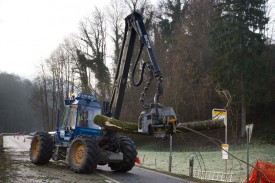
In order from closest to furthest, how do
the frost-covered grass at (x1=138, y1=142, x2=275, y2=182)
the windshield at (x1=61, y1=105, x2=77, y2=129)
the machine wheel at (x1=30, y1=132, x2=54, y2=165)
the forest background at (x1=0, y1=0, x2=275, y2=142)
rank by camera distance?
the windshield at (x1=61, y1=105, x2=77, y2=129)
the machine wheel at (x1=30, y1=132, x2=54, y2=165)
the frost-covered grass at (x1=138, y1=142, x2=275, y2=182)
the forest background at (x1=0, y1=0, x2=275, y2=142)

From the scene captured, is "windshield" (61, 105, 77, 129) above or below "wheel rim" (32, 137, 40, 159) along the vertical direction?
above

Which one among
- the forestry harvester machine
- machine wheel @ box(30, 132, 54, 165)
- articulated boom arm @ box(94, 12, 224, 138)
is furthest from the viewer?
machine wheel @ box(30, 132, 54, 165)

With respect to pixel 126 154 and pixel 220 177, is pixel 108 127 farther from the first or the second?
pixel 220 177

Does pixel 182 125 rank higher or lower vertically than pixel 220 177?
higher

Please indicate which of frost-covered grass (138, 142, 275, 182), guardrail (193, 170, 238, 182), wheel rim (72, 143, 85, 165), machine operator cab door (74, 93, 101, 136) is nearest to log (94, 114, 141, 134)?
wheel rim (72, 143, 85, 165)

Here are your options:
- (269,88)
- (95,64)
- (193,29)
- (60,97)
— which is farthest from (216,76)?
(60,97)

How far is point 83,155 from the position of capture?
11641 millimetres

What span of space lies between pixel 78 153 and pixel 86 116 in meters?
2.03

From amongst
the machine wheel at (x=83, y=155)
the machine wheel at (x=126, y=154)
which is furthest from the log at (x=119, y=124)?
the machine wheel at (x=126, y=154)

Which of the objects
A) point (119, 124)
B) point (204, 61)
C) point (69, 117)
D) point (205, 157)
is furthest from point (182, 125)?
point (204, 61)

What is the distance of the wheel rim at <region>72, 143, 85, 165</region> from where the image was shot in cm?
1175

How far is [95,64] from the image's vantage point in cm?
4619

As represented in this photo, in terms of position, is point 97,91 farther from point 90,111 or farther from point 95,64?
point 90,111

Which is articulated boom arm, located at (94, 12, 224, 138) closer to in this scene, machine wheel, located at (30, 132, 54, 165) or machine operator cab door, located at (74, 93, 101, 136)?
machine operator cab door, located at (74, 93, 101, 136)
